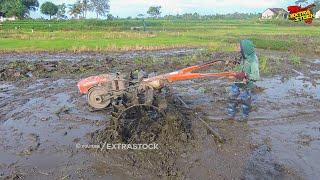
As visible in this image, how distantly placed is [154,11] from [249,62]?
13046 cm

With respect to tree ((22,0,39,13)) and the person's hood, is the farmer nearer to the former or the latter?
the person's hood

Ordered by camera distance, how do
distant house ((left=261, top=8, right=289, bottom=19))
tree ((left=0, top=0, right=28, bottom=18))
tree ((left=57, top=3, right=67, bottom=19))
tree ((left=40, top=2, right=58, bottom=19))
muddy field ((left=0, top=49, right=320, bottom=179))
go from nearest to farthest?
muddy field ((left=0, top=49, right=320, bottom=179)) < tree ((left=0, top=0, right=28, bottom=18)) < tree ((left=40, top=2, right=58, bottom=19)) < distant house ((left=261, top=8, right=289, bottom=19)) < tree ((left=57, top=3, right=67, bottom=19))

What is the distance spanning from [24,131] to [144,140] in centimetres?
277

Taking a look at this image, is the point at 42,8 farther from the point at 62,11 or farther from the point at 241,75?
the point at 241,75

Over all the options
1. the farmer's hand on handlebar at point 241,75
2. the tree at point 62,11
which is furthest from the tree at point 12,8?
the farmer's hand on handlebar at point 241,75

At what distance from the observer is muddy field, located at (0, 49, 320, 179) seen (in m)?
5.89

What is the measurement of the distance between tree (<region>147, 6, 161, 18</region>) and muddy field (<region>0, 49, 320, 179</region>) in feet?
413

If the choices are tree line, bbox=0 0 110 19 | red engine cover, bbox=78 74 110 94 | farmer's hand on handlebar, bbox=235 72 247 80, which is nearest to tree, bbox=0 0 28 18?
tree line, bbox=0 0 110 19

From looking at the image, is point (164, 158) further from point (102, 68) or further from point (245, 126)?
point (102, 68)

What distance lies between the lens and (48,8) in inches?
3519

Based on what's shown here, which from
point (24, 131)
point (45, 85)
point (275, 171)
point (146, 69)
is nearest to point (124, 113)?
point (24, 131)

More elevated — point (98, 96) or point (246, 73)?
point (246, 73)

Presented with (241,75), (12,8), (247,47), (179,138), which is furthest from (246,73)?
(12,8)

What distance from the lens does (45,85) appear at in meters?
13.1
